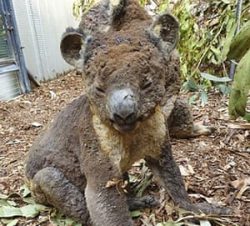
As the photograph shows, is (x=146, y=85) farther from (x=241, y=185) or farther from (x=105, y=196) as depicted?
(x=241, y=185)

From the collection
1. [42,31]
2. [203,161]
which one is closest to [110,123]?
[203,161]

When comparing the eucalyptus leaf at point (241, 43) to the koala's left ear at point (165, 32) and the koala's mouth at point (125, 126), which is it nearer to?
the koala's left ear at point (165, 32)

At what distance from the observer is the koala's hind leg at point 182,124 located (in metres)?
2.20

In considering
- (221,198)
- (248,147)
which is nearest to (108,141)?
(221,198)

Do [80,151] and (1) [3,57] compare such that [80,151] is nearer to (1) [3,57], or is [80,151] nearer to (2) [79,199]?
(2) [79,199]

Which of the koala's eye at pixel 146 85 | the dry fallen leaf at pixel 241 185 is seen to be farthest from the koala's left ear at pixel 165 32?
the dry fallen leaf at pixel 241 185

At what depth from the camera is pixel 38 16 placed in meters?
4.91

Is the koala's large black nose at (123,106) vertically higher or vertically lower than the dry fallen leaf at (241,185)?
higher

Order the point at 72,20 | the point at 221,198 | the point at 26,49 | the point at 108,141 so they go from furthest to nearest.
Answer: the point at 72,20, the point at 26,49, the point at 221,198, the point at 108,141

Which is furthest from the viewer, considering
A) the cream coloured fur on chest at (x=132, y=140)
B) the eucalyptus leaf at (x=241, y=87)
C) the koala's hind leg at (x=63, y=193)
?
the koala's hind leg at (x=63, y=193)

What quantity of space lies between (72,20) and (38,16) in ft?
2.61

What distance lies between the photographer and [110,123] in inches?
49.9

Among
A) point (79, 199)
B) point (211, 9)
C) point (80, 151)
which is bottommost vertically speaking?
point (79, 199)

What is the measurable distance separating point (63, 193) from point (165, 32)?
0.67 metres
